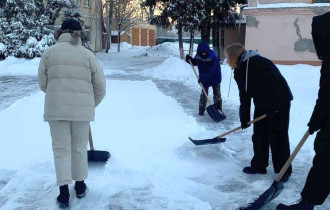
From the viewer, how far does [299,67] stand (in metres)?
12.8

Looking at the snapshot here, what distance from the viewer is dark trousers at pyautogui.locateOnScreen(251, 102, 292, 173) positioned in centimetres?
385

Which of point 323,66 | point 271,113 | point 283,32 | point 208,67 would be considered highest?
point 283,32

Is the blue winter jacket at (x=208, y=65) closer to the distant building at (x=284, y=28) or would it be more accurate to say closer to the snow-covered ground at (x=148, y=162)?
the snow-covered ground at (x=148, y=162)

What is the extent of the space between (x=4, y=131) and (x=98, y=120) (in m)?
1.62

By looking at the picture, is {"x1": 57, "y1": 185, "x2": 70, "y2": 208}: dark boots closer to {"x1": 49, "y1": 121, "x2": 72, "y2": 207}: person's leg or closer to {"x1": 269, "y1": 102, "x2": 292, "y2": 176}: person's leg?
{"x1": 49, "y1": 121, "x2": 72, "y2": 207}: person's leg

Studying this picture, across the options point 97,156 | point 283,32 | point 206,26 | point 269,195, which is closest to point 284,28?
point 283,32

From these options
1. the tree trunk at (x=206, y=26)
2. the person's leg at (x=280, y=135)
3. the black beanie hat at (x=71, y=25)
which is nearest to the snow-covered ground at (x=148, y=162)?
the person's leg at (x=280, y=135)

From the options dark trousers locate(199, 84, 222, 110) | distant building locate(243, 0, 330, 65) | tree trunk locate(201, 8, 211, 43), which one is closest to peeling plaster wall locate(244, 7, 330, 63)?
distant building locate(243, 0, 330, 65)

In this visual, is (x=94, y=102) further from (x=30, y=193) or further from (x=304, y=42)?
(x=304, y=42)

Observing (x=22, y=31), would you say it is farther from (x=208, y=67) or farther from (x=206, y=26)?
(x=208, y=67)

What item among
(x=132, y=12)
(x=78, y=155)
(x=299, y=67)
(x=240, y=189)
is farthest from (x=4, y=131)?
(x=132, y=12)

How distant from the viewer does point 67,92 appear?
125 inches

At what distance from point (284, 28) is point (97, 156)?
1092 cm

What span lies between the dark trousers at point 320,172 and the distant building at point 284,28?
36.4 ft
